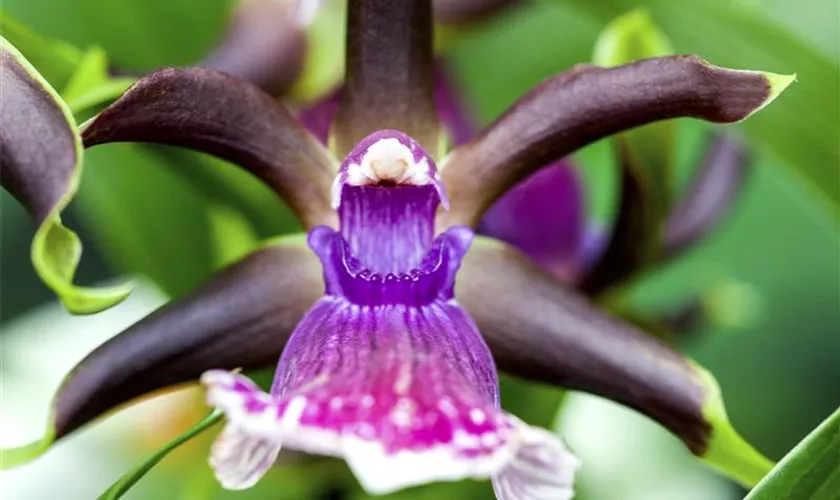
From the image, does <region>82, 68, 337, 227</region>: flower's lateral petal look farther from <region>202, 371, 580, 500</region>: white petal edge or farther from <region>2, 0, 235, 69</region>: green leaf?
<region>2, 0, 235, 69</region>: green leaf

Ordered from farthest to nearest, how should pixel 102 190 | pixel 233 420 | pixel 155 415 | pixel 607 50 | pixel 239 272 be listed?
pixel 155 415, pixel 102 190, pixel 607 50, pixel 239 272, pixel 233 420

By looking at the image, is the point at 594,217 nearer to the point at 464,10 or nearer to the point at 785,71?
the point at 464,10

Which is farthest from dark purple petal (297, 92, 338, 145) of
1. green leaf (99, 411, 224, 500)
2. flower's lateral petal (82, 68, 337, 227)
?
green leaf (99, 411, 224, 500)

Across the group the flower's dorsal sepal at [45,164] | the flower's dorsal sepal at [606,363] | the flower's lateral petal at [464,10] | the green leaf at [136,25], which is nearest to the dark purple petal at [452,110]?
the flower's lateral petal at [464,10]

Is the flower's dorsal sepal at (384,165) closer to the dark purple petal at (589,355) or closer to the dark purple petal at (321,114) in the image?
the dark purple petal at (589,355)

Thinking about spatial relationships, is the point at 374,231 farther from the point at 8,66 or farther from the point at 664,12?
the point at 664,12

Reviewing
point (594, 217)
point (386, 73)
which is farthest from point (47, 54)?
point (594, 217)

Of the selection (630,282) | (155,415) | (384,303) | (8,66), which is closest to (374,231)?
(384,303)
